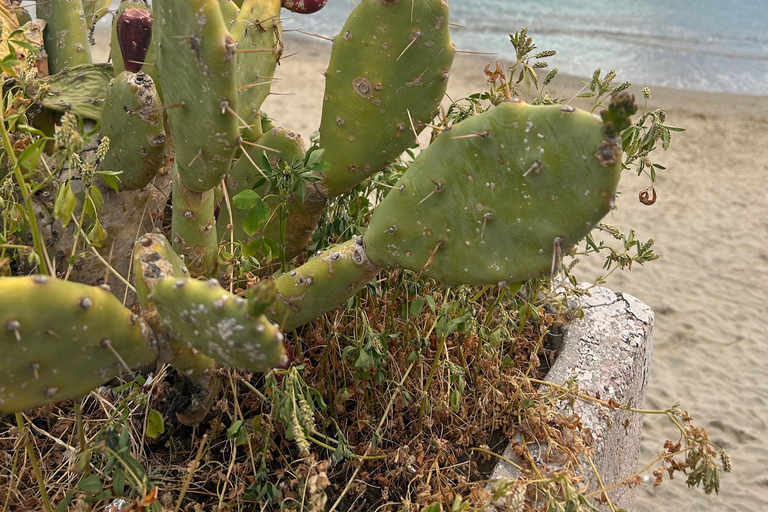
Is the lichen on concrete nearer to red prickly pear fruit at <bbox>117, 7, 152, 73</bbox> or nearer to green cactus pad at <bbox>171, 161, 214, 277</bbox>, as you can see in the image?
green cactus pad at <bbox>171, 161, 214, 277</bbox>

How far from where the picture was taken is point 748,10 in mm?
12969

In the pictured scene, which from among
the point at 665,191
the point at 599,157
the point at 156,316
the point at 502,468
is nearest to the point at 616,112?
the point at 599,157

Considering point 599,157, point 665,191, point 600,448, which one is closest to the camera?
point 599,157

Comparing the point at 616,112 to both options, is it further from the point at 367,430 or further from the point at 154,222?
the point at 154,222

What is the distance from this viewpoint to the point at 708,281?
4301 mm

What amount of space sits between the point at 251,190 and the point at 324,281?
0.77 ft

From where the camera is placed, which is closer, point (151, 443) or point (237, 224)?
point (151, 443)

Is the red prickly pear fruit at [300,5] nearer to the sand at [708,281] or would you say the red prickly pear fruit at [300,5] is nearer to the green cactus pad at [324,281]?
the sand at [708,281]

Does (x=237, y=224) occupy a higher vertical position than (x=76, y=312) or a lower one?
lower

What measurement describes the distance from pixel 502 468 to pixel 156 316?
832 millimetres

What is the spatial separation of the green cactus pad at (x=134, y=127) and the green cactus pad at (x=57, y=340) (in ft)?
1.91

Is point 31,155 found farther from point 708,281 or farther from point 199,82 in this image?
point 708,281

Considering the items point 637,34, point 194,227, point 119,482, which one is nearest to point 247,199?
point 194,227

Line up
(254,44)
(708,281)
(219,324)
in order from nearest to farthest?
(219,324) → (254,44) → (708,281)
